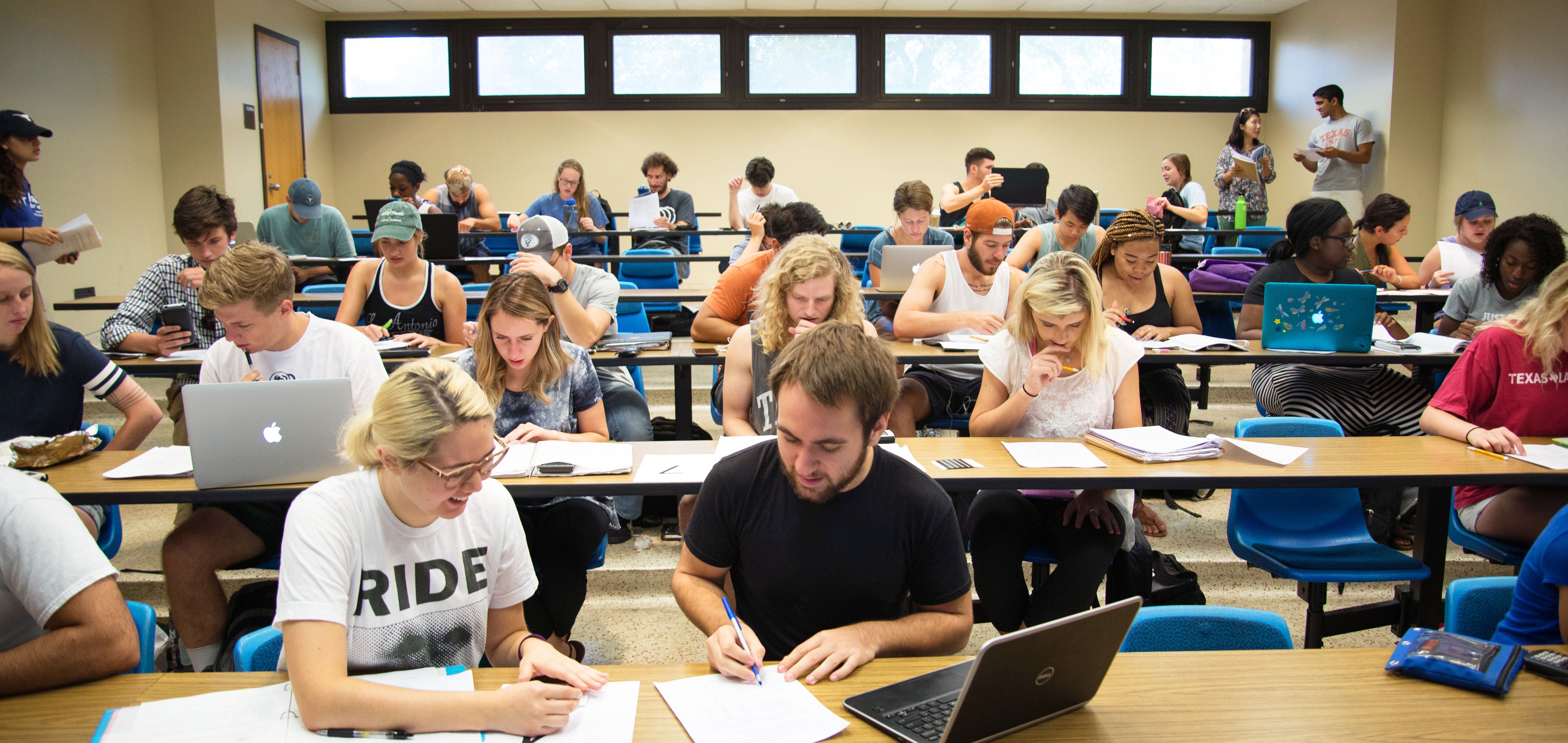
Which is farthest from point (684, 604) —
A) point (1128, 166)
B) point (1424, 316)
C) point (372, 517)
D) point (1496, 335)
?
point (1128, 166)

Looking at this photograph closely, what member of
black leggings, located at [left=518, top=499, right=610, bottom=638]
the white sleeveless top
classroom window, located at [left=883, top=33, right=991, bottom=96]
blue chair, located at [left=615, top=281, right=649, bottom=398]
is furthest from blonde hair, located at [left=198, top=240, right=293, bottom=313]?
classroom window, located at [left=883, top=33, right=991, bottom=96]

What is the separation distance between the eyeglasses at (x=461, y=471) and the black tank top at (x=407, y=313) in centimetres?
240

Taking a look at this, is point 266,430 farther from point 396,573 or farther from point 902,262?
point 902,262

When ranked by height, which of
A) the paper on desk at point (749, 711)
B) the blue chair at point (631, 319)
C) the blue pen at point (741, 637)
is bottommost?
the paper on desk at point (749, 711)

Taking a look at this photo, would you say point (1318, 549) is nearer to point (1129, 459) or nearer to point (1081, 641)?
point (1129, 459)

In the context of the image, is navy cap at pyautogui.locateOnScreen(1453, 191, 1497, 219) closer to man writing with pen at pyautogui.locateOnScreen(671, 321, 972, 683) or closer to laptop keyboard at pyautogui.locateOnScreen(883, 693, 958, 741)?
man writing with pen at pyautogui.locateOnScreen(671, 321, 972, 683)

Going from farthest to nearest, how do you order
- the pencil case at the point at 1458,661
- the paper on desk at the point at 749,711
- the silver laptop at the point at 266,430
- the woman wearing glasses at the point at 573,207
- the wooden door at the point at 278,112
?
the wooden door at the point at 278,112 → the woman wearing glasses at the point at 573,207 → the silver laptop at the point at 266,430 → the pencil case at the point at 1458,661 → the paper on desk at the point at 749,711

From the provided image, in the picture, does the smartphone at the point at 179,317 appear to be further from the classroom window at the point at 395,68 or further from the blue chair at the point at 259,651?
the classroom window at the point at 395,68

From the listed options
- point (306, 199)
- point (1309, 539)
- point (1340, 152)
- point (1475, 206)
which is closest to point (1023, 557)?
point (1309, 539)

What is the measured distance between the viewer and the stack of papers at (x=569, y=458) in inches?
84.2

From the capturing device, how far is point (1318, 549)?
2348 mm

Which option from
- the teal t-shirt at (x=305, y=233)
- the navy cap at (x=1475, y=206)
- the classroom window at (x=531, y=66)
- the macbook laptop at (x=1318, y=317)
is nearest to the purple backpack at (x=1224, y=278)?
the navy cap at (x=1475, y=206)

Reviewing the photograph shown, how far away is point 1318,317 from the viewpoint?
342 centimetres

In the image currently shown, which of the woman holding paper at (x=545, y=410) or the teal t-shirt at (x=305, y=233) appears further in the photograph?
the teal t-shirt at (x=305, y=233)
